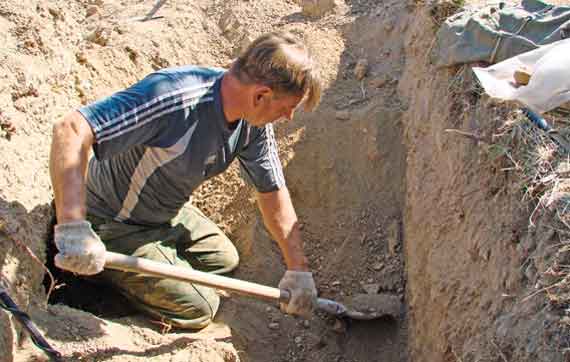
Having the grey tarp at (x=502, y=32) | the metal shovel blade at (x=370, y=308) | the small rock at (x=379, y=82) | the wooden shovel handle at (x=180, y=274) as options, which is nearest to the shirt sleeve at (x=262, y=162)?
the wooden shovel handle at (x=180, y=274)

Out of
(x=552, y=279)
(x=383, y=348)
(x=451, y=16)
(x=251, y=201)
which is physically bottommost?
(x=383, y=348)

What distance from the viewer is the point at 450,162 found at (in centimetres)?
354

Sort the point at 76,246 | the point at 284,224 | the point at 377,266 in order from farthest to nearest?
the point at 377,266
the point at 284,224
the point at 76,246

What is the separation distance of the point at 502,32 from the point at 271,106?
140 cm

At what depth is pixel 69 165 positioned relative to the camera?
275 centimetres

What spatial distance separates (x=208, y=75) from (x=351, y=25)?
2417mm

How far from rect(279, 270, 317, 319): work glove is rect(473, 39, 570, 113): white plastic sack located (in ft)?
4.63

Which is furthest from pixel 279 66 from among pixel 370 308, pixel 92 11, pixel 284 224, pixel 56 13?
pixel 92 11

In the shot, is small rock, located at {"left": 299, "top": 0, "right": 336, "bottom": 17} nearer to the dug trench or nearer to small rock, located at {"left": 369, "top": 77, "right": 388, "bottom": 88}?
the dug trench

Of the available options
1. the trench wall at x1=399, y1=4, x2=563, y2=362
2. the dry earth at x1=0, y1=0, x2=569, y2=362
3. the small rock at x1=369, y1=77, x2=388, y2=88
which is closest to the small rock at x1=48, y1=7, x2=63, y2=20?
the dry earth at x1=0, y1=0, x2=569, y2=362

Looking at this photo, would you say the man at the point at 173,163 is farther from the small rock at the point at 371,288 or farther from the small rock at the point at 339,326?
the small rock at the point at 371,288

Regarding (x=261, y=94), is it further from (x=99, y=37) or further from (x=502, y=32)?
(x=99, y=37)

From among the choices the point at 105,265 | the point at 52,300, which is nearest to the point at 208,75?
the point at 105,265

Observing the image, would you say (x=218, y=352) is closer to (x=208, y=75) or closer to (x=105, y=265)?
(x=105, y=265)
